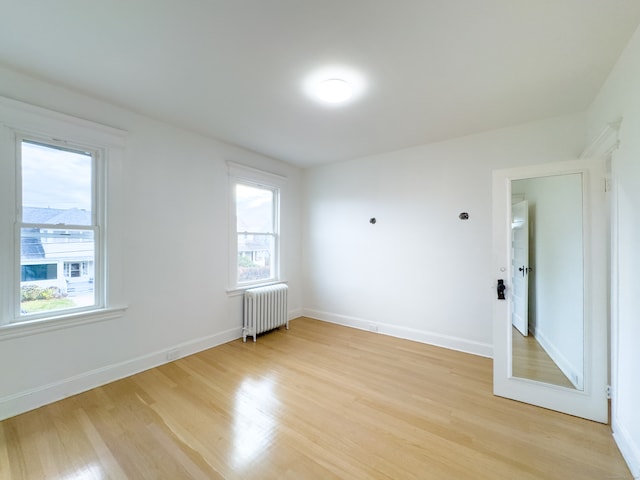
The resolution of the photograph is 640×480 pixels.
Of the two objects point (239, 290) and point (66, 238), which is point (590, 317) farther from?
point (66, 238)

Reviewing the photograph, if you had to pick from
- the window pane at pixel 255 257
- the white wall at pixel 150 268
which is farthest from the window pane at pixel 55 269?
the window pane at pixel 255 257

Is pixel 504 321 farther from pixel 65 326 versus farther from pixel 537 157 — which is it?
pixel 65 326

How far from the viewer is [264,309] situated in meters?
3.86

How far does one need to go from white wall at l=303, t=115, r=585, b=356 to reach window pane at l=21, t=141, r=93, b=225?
3.13 meters

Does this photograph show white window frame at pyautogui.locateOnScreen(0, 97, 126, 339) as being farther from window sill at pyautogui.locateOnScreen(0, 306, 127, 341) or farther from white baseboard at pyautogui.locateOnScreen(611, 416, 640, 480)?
white baseboard at pyautogui.locateOnScreen(611, 416, 640, 480)

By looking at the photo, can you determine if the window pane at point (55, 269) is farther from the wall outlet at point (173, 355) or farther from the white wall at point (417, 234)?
the white wall at point (417, 234)

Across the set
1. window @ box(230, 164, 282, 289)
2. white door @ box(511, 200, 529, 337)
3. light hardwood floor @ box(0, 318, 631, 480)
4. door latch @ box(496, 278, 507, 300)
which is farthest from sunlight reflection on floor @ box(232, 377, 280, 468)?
white door @ box(511, 200, 529, 337)

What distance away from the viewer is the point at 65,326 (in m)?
2.35

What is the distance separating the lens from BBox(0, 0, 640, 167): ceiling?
1.53 meters

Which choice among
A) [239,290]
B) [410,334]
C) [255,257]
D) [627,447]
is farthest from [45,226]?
[627,447]

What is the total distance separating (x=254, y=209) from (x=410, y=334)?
2982 mm

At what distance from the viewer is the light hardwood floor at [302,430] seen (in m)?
1.62

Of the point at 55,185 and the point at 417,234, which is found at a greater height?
the point at 55,185

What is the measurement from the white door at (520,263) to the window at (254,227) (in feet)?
10.6
